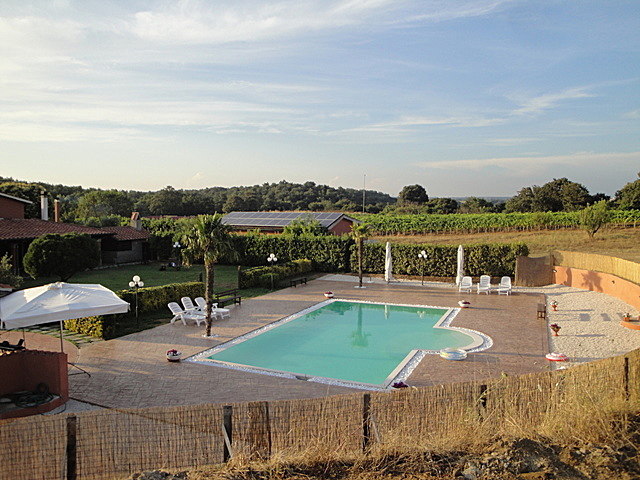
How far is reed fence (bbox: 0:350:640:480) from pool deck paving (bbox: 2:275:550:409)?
4.31m

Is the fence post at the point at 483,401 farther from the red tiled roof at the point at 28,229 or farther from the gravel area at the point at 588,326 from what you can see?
the red tiled roof at the point at 28,229

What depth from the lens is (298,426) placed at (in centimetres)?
571

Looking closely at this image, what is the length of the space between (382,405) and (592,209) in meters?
38.3

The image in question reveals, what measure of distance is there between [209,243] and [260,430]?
30.9 ft

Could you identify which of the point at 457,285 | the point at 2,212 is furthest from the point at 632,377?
the point at 2,212

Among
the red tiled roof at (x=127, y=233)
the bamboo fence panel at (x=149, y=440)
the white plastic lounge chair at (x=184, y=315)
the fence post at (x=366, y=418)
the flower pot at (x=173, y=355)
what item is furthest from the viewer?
the red tiled roof at (x=127, y=233)

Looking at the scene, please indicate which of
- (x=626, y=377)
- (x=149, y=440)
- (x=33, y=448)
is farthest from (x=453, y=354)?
(x=33, y=448)

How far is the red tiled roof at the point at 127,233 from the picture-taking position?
32.4 m

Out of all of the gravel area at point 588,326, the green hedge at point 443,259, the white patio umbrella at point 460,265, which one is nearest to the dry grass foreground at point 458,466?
the gravel area at point 588,326

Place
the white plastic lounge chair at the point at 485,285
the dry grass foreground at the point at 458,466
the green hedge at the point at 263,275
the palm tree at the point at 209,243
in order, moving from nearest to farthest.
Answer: the dry grass foreground at the point at 458,466, the palm tree at the point at 209,243, the white plastic lounge chair at the point at 485,285, the green hedge at the point at 263,275

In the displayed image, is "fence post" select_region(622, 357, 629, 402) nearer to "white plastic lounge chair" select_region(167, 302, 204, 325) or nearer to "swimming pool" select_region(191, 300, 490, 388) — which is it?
"swimming pool" select_region(191, 300, 490, 388)

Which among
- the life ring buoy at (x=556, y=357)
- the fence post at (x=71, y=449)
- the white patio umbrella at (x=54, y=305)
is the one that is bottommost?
the life ring buoy at (x=556, y=357)

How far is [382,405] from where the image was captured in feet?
19.3

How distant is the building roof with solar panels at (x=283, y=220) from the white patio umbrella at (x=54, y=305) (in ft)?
89.4
